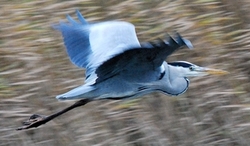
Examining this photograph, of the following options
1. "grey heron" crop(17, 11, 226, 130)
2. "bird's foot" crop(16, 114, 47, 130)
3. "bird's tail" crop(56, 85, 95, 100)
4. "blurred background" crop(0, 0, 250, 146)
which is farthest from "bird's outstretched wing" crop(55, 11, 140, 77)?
"blurred background" crop(0, 0, 250, 146)

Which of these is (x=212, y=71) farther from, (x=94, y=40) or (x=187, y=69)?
(x=94, y=40)

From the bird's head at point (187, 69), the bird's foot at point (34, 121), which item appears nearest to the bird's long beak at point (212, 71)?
the bird's head at point (187, 69)

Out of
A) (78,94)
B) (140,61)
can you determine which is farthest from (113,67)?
(78,94)

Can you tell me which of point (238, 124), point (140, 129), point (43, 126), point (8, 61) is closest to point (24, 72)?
point (8, 61)

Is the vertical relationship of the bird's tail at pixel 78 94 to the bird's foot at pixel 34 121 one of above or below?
above

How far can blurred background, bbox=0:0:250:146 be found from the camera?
16.8ft

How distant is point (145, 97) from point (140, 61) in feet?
3.05

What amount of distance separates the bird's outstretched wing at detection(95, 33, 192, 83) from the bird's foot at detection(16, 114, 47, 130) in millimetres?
463

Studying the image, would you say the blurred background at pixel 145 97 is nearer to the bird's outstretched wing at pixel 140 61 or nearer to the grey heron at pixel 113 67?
the grey heron at pixel 113 67

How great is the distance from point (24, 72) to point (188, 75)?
1222mm

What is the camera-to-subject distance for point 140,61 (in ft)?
14.6

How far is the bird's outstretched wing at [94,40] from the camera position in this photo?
458cm

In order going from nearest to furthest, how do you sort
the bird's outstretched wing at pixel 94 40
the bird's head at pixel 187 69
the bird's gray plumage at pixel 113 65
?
the bird's gray plumage at pixel 113 65 → the bird's outstretched wing at pixel 94 40 → the bird's head at pixel 187 69

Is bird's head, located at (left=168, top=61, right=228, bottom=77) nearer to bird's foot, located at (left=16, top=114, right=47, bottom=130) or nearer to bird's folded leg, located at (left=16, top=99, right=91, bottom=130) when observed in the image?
bird's folded leg, located at (left=16, top=99, right=91, bottom=130)
